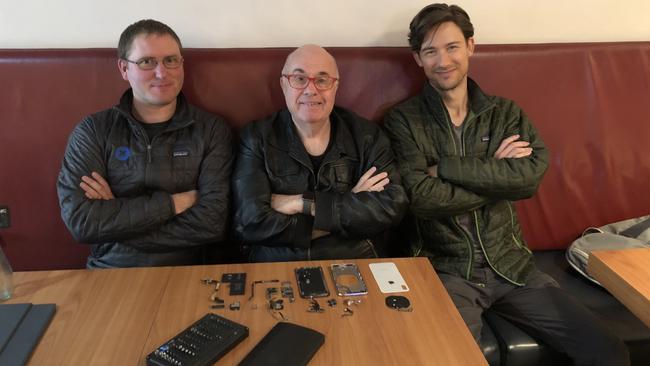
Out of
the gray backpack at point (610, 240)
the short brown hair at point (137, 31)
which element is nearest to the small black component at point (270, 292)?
the short brown hair at point (137, 31)

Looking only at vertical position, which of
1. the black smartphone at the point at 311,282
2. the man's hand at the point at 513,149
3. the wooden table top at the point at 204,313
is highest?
the man's hand at the point at 513,149

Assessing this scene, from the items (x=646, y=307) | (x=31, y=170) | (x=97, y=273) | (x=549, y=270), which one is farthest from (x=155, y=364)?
(x=549, y=270)

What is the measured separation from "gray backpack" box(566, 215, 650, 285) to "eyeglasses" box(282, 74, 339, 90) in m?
1.15

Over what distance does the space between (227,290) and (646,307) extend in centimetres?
99

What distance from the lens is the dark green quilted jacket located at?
5.45 feet

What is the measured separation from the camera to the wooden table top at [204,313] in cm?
98

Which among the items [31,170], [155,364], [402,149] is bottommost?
[155,364]

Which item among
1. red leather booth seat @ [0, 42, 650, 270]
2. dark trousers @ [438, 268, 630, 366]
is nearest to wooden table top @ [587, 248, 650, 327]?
dark trousers @ [438, 268, 630, 366]

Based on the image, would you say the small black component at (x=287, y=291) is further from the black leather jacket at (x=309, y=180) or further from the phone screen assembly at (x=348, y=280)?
the black leather jacket at (x=309, y=180)

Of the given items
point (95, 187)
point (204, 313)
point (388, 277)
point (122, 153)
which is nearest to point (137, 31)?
point (122, 153)

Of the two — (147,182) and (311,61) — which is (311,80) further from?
(147,182)

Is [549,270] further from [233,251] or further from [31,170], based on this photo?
[31,170]

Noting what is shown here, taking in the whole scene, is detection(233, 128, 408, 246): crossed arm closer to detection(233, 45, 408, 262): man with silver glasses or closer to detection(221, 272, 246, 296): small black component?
detection(233, 45, 408, 262): man with silver glasses

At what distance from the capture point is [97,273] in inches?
49.9
